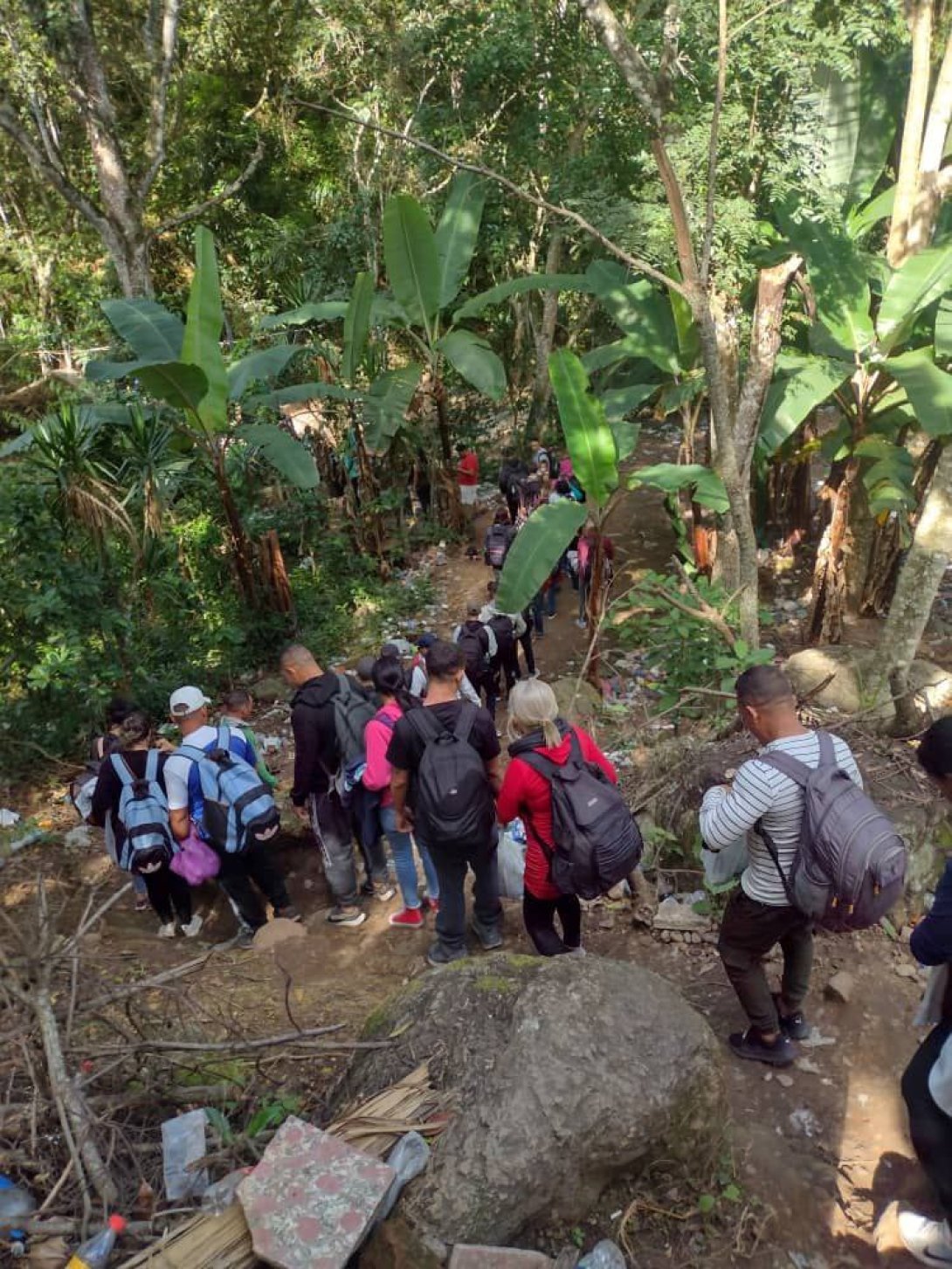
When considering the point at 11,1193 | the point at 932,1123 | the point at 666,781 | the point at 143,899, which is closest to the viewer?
the point at 11,1193

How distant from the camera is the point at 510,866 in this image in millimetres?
3887

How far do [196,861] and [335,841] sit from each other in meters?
0.68

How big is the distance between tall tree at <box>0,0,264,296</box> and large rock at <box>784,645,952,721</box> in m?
8.57

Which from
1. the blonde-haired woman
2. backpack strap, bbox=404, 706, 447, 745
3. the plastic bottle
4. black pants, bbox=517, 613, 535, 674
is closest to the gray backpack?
the blonde-haired woman

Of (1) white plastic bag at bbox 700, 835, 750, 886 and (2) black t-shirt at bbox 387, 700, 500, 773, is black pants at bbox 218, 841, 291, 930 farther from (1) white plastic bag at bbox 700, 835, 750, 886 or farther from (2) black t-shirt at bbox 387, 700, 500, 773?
(1) white plastic bag at bbox 700, 835, 750, 886

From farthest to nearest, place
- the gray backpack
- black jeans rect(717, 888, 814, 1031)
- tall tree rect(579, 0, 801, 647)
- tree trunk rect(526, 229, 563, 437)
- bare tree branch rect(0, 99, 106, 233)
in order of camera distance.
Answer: tree trunk rect(526, 229, 563, 437)
bare tree branch rect(0, 99, 106, 233)
tall tree rect(579, 0, 801, 647)
black jeans rect(717, 888, 814, 1031)
the gray backpack

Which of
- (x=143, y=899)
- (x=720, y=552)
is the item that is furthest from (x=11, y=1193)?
(x=720, y=552)

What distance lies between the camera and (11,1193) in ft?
6.94

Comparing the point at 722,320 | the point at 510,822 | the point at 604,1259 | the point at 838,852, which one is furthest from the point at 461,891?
the point at 722,320

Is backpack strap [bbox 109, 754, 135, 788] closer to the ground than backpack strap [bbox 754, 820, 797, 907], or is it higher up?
closer to the ground

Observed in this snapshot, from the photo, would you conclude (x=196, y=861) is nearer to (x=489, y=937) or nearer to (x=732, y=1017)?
(x=489, y=937)

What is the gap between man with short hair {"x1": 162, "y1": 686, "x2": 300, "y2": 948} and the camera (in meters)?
3.83

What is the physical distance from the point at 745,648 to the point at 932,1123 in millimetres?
2647

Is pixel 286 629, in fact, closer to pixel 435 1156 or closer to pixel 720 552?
pixel 720 552
